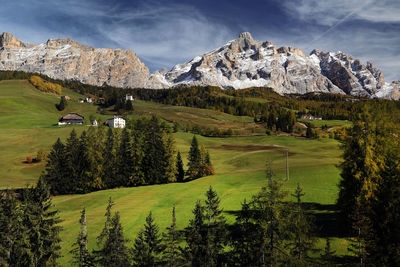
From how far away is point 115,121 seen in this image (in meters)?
161

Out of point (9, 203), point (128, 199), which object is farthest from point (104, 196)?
point (9, 203)

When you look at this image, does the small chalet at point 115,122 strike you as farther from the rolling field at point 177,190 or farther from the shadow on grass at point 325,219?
the shadow on grass at point 325,219

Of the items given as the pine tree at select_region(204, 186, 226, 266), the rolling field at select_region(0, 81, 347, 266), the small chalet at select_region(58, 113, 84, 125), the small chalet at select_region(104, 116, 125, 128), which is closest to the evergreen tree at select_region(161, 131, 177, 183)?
the rolling field at select_region(0, 81, 347, 266)

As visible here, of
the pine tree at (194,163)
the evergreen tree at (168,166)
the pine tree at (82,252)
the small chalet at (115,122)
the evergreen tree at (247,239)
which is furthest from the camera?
the small chalet at (115,122)

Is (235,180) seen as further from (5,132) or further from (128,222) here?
(5,132)

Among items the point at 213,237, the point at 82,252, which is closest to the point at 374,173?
the point at 213,237

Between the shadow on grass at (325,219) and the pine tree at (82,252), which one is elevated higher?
the pine tree at (82,252)

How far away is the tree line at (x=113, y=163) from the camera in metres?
65.0

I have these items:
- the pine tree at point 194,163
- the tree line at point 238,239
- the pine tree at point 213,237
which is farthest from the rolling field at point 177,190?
the pine tree at point 213,237

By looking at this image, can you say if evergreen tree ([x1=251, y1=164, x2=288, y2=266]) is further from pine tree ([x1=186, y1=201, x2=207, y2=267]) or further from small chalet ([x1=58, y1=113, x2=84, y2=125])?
small chalet ([x1=58, y1=113, x2=84, y2=125])

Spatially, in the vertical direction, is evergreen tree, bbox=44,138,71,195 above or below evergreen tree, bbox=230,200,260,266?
below

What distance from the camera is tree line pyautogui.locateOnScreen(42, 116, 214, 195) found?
65.0 meters

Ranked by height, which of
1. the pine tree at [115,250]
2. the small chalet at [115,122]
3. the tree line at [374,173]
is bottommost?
the pine tree at [115,250]

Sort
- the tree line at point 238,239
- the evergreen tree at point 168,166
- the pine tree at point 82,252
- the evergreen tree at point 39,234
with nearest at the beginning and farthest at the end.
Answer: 1. the tree line at point 238,239
2. the pine tree at point 82,252
3. the evergreen tree at point 39,234
4. the evergreen tree at point 168,166
